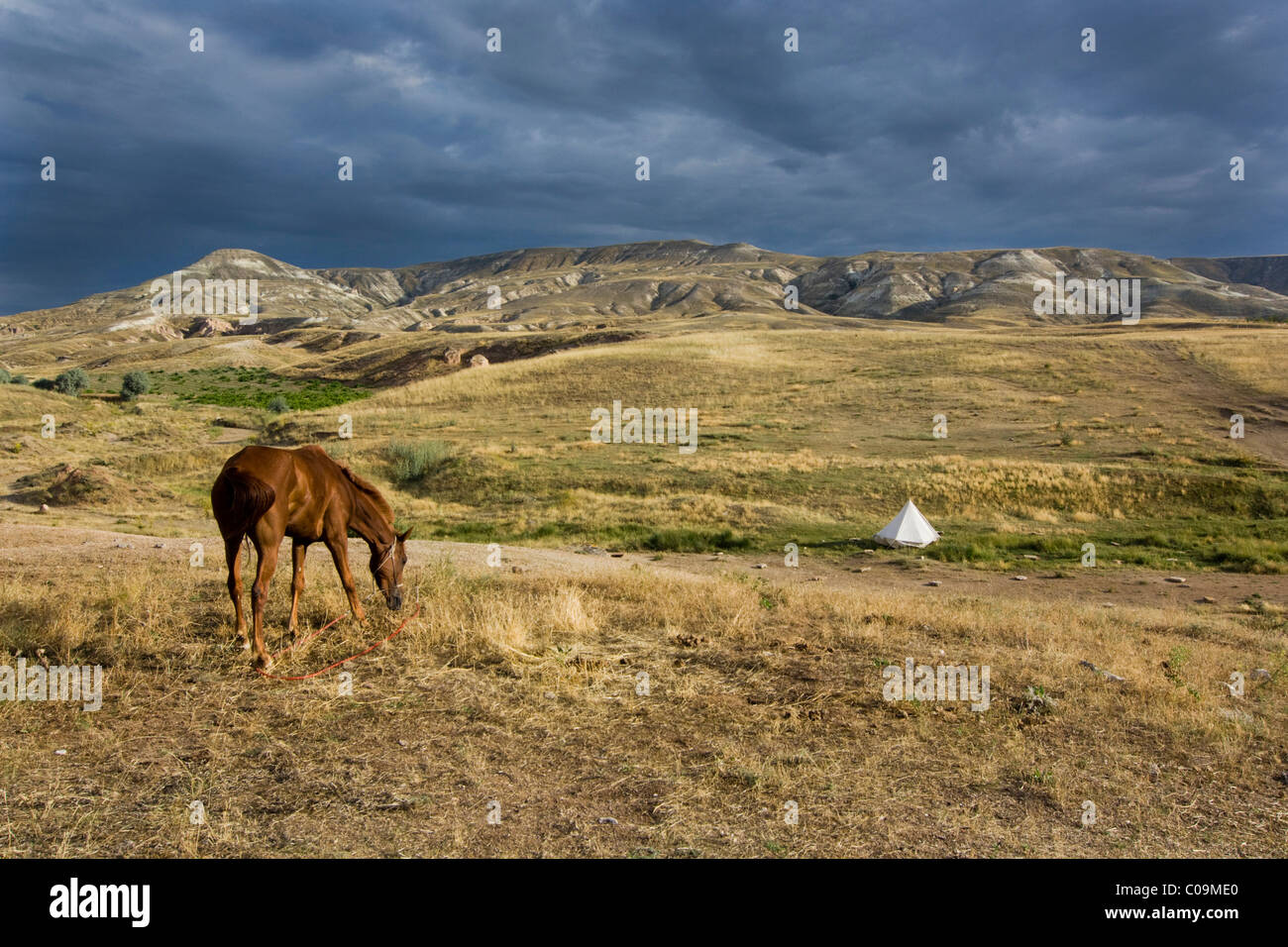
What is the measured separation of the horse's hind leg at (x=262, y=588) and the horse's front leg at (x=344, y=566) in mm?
893

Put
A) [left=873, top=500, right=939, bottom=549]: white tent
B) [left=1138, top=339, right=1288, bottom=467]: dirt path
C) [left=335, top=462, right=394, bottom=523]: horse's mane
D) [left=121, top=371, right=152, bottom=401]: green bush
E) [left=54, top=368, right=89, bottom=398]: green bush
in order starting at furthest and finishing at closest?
1. [left=121, top=371, right=152, bottom=401]: green bush
2. [left=54, top=368, right=89, bottom=398]: green bush
3. [left=1138, top=339, right=1288, bottom=467]: dirt path
4. [left=873, top=500, right=939, bottom=549]: white tent
5. [left=335, top=462, right=394, bottom=523]: horse's mane

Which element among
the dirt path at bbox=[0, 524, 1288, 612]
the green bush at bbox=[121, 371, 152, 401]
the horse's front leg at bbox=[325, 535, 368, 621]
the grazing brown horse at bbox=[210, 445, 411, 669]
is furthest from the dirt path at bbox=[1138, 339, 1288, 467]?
the green bush at bbox=[121, 371, 152, 401]

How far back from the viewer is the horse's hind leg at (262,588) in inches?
289

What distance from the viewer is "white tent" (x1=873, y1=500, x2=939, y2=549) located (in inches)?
898

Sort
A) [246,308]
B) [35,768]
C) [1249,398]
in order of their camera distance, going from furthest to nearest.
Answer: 1. [246,308]
2. [1249,398]
3. [35,768]

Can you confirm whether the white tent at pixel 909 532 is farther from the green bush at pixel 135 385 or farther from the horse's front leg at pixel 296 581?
the green bush at pixel 135 385

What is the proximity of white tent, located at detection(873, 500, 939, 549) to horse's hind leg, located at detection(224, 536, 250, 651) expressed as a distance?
18.7 m

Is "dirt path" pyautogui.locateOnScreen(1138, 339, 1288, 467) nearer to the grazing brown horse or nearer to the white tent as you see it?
the white tent

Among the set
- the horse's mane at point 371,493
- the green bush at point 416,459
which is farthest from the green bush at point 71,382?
the horse's mane at point 371,493

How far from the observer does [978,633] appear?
33.4 feet

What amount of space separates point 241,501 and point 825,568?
52.8 ft
